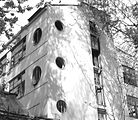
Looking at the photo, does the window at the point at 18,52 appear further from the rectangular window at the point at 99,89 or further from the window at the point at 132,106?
the window at the point at 132,106

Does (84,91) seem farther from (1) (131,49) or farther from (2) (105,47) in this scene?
(1) (131,49)

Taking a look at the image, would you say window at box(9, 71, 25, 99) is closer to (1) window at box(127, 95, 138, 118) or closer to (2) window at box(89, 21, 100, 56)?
(2) window at box(89, 21, 100, 56)

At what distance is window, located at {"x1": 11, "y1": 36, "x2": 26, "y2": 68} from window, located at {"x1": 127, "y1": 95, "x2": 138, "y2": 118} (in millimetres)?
10199

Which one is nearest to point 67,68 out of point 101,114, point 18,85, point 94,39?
point 101,114

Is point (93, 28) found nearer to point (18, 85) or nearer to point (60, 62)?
point (60, 62)

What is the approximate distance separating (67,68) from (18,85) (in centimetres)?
545

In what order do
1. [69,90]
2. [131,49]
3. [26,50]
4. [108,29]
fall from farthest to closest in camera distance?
[26,50]
[69,90]
[108,29]
[131,49]

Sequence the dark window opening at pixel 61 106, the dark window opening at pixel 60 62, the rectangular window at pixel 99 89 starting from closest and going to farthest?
the dark window opening at pixel 61 106 < the dark window opening at pixel 60 62 < the rectangular window at pixel 99 89

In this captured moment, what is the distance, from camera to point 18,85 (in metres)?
22.7

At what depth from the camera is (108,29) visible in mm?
14828

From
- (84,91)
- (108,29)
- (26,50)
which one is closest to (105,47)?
(84,91)

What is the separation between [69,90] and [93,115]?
8.69ft

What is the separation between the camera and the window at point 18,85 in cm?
2198

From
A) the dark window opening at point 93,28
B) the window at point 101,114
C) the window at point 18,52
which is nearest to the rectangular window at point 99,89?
the window at point 101,114
